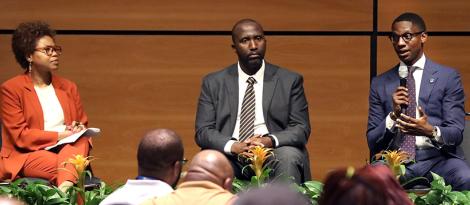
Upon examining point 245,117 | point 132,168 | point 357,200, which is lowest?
point 132,168

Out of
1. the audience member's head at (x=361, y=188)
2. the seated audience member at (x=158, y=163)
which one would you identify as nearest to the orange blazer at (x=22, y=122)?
the seated audience member at (x=158, y=163)

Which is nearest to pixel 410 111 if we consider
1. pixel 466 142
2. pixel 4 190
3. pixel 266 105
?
pixel 466 142

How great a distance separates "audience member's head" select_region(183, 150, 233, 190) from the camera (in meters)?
3.43

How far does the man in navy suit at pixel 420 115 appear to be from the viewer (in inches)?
209

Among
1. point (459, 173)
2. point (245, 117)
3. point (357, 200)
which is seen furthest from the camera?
point (245, 117)

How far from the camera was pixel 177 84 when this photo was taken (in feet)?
22.3

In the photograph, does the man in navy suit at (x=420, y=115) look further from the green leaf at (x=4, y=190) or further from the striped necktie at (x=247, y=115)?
the green leaf at (x=4, y=190)

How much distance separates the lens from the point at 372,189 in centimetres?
240

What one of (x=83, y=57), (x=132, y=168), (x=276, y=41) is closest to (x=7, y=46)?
(x=83, y=57)

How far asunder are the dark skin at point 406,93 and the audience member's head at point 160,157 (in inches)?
63.5

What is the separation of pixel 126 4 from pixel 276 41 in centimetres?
101

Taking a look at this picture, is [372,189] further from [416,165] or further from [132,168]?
[132,168]

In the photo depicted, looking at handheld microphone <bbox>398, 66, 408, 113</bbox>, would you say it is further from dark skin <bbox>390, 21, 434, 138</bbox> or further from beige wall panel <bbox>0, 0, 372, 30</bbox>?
beige wall panel <bbox>0, 0, 372, 30</bbox>

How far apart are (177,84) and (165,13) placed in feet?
1.55
